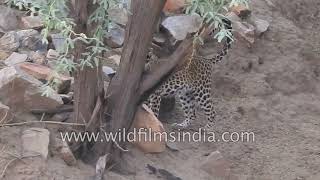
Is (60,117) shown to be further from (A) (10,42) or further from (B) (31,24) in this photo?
(B) (31,24)

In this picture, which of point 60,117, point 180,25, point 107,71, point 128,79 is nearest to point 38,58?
point 107,71

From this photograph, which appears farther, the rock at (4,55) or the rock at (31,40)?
the rock at (31,40)

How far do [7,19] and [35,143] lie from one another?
231 centimetres

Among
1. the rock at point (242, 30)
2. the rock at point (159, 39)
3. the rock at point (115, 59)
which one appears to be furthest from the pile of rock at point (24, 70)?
the rock at point (242, 30)

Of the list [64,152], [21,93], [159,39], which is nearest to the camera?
[64,152]

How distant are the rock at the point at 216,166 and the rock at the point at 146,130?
0.44 meters

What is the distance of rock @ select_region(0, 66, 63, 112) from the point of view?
4.68 metres

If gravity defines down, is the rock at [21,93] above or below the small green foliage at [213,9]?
below

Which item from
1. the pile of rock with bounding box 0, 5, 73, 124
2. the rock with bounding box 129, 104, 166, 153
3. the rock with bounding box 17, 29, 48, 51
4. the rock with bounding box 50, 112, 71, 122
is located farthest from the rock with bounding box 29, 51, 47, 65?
the rock with bounding box 129, 104, 166, 153

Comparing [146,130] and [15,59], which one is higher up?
[15,59]

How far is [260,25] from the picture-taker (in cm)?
788

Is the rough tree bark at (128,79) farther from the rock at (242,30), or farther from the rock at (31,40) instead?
the rock at (242,30)

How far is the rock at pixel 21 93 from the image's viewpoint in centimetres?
468

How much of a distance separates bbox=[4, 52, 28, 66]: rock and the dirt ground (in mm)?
1070
